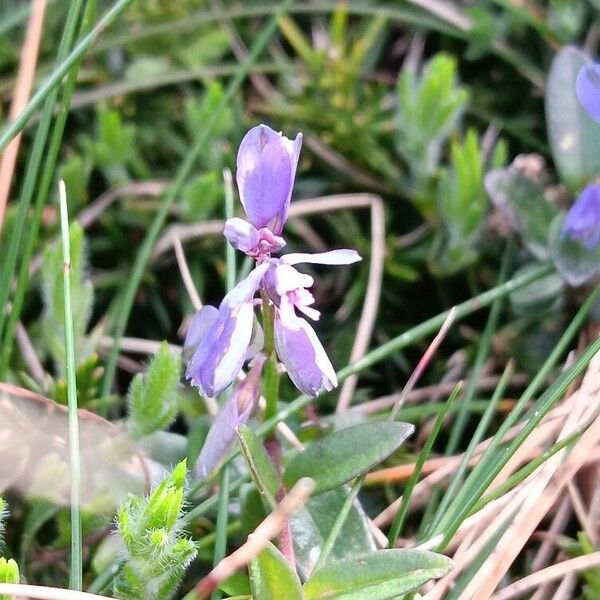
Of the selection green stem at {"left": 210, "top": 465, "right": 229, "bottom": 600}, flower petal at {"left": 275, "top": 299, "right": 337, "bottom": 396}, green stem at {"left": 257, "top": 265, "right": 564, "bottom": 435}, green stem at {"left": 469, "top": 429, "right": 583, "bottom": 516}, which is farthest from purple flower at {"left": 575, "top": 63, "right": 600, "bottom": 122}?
green stem at {"left": 210, "top": 465, "right": 229, "bottom": 600}

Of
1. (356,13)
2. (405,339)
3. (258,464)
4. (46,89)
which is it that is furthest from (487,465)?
(356,13)

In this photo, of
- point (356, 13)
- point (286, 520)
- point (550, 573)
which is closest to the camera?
point (286, 520)

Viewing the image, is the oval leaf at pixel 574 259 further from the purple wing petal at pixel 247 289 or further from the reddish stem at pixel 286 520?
the purple wing petal at pixel 247 289

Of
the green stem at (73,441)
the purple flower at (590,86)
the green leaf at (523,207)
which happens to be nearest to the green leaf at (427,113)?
the green leaf at (523,207)

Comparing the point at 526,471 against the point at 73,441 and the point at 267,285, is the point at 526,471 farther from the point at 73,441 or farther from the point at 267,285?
the point at 73,441

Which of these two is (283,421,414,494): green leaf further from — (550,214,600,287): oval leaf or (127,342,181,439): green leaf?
(550,214,600,287): oval leaf

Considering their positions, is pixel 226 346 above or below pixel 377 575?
above
